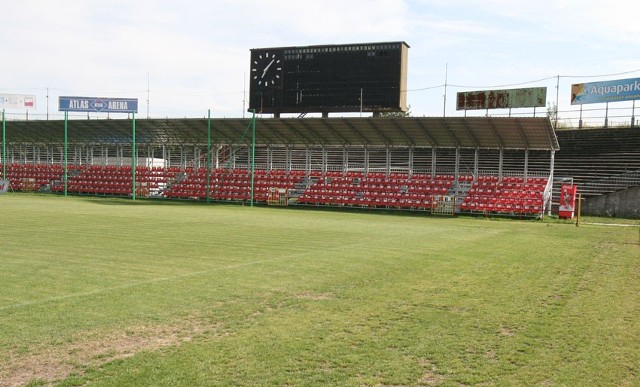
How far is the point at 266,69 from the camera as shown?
3888cm

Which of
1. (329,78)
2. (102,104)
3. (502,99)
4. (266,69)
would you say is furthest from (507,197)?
(102,104)

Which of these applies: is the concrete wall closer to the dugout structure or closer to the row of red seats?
the dugout structure

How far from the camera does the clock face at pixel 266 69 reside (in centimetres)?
3866

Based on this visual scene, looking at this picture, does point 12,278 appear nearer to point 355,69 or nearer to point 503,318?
point 503,318

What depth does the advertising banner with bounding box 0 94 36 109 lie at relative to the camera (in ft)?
234

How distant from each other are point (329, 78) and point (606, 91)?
1112 inches

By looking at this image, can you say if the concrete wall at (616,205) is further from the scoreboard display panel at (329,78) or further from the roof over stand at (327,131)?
the scoreboard display panel at (329,78)

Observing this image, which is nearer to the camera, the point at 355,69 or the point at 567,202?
the point at 567,202

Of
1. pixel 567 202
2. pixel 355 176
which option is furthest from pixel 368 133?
pixel 567 202

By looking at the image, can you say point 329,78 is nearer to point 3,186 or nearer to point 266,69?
point 266,69

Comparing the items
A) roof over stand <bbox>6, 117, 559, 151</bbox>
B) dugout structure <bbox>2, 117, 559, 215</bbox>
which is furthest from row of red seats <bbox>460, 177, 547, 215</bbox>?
roof over stand <bbox>6, 117, 559, 151</bbox>

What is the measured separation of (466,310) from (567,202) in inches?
930

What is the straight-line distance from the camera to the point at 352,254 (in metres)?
13.7

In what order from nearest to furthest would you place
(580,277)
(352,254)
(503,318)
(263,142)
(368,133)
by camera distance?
(503,318) → (580,277) → (352,254) → (368,133) → (263,142)
